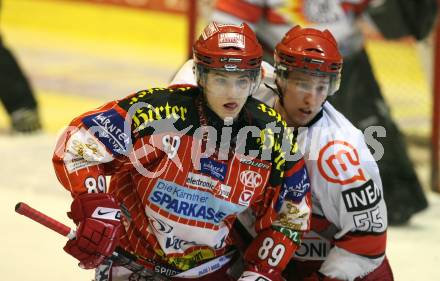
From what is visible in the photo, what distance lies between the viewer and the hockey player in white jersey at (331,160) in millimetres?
3225

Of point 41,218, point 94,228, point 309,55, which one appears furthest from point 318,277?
point 41,218

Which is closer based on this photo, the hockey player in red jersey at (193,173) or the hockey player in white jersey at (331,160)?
the hockey player in red jersey at (193,173)

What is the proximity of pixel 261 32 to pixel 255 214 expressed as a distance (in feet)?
5.05

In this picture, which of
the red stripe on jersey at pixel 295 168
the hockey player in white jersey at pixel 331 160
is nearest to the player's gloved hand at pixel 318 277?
the hockey player in white jersey at pixel 331 160

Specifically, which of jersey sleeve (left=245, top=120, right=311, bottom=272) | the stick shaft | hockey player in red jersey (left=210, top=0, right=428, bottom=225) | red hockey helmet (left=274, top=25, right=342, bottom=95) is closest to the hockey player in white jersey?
red hockey helmet (left=274, top=25, right=342, bottom=95)

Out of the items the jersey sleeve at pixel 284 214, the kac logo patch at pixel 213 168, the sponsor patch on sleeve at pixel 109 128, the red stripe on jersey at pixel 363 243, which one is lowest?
the red stripe on jersey at pixel 363 243

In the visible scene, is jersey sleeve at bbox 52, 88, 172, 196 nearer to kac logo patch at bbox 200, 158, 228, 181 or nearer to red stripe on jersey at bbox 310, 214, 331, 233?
kac logo patch at bbox 200, 158, 228, 181

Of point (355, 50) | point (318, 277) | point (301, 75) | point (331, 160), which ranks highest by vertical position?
point (301, 75)

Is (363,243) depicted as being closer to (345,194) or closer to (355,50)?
(345,194)

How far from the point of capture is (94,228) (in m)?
2.84

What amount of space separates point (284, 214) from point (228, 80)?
486 mm

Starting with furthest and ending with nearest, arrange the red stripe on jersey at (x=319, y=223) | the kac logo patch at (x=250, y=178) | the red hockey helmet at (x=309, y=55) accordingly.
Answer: the red stripe on jersey at (x=319, y=223) → the red hockey helmet at (x=309, y=55) → the kac logo patch at (x=250, y=178)

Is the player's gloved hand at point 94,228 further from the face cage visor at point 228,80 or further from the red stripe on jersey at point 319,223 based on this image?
the red stripe on jersey at point 319,223

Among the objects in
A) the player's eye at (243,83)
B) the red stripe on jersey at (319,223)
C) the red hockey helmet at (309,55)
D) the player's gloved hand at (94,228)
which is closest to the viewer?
the player's gloved hand at (94,228)
